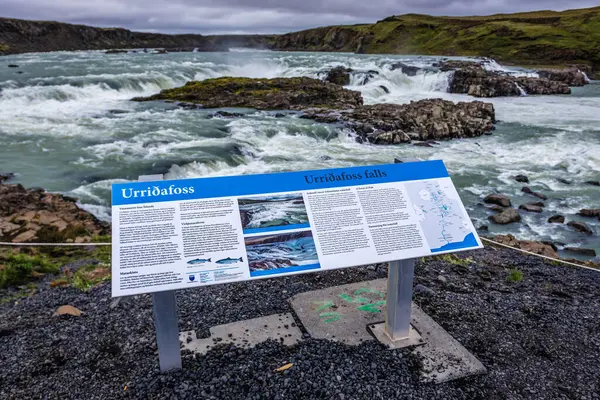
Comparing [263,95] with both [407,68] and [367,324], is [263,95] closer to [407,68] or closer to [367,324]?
[407,68]

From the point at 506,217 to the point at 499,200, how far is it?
150cm

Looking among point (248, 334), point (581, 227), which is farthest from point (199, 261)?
point (581, 227)

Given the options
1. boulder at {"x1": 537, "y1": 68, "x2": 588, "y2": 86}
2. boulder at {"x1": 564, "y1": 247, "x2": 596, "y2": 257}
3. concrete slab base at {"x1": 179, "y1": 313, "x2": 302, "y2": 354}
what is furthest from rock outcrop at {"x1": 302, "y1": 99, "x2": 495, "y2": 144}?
boulder at {"x1": 537, "y1": 68, "x2": 588, "y2": 86}

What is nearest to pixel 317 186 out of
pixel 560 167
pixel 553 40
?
pixel 560 167

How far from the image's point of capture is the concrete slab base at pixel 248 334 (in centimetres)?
509

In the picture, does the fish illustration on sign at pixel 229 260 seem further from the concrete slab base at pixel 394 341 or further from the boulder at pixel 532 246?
the boulder at pixel 532 246

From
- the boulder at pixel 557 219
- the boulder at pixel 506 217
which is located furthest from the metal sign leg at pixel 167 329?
the boulder at pixel 557 219

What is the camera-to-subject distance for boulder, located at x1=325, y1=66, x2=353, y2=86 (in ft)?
144

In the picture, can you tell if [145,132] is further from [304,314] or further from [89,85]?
[304,314]

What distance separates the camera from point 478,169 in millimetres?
19281

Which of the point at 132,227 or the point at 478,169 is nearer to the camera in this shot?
the point at 132,227

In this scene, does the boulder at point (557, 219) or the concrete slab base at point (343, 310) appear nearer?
the concrete slab base at point (343, 310)

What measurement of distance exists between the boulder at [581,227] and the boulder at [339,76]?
32.4 m

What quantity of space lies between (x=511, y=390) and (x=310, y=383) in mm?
2050
